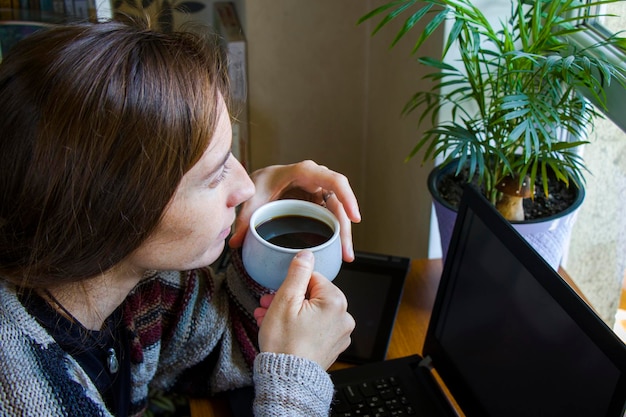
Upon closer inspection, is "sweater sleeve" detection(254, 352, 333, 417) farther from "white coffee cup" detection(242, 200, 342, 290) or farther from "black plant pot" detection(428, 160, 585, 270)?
"black plant pot" detection(428, 160, 585, 270)

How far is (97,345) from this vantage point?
80 cm

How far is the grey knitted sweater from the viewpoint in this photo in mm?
680

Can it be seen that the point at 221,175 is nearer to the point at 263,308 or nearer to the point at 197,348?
the point at 263,308

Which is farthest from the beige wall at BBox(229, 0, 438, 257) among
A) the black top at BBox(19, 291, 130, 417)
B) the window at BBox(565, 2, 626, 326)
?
the black top at BBox(19, 291, 130, 417)

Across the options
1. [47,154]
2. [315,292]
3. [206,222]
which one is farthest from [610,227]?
[47,154]

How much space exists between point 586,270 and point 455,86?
44 centimetres

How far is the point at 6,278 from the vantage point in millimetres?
693

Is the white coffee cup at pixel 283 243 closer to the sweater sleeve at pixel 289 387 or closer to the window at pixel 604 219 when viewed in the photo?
the sweater sleeve at pixel 289 387

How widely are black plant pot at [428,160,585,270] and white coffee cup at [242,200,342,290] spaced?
276mm

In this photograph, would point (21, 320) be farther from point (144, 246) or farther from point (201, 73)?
point (201, 73)

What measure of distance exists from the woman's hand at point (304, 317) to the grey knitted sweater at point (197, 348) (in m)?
0.02

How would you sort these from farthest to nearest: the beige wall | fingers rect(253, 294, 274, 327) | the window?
the beige wall
the window
fingers rect(253, 294, 274, 327)

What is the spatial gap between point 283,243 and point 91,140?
0.26m

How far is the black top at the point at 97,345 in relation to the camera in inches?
28.3
